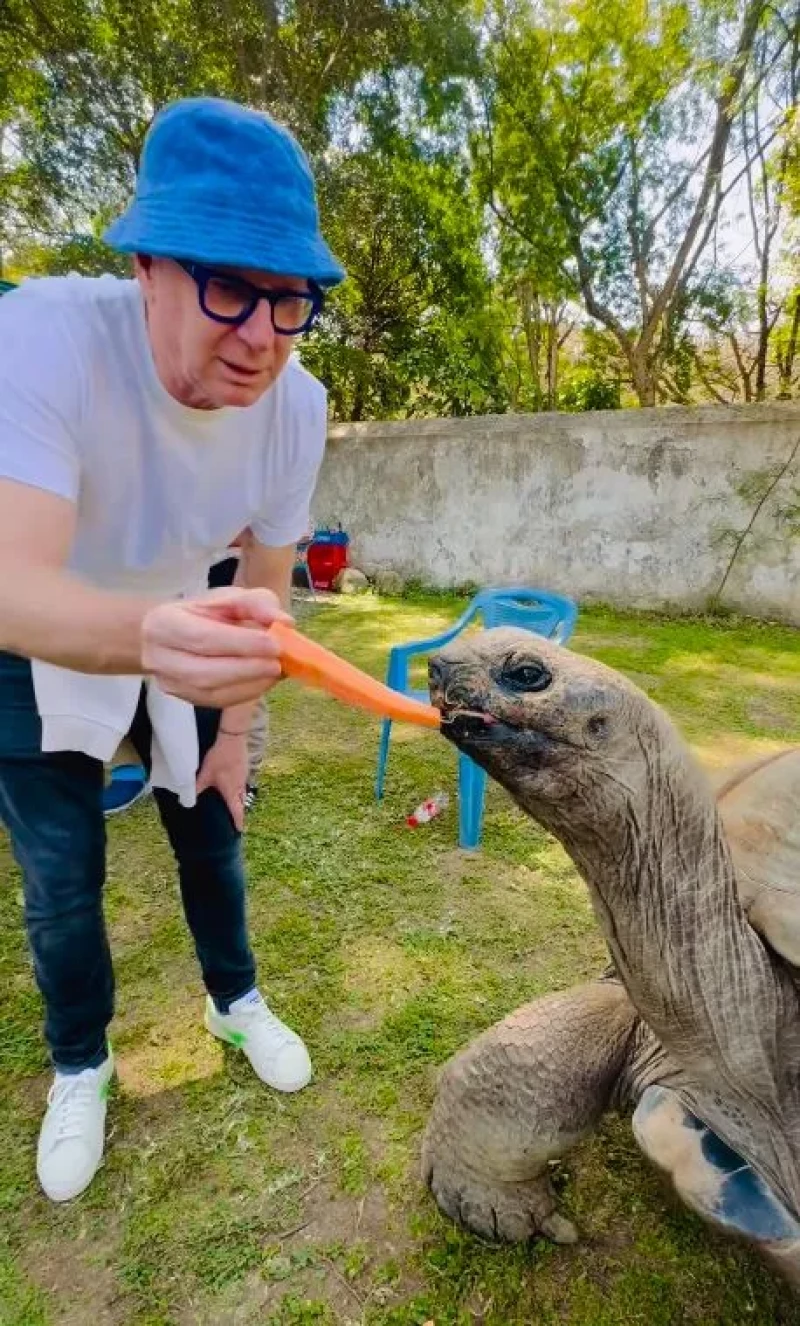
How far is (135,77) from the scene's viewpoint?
7309mm

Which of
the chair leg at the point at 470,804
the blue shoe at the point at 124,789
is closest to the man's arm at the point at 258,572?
the chair leg at the point at 470,804

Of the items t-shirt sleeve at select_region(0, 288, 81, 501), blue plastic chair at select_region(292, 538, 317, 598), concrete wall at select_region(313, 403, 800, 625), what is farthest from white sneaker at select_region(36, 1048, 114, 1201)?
concrete wall at select_region(313, 403, 800, 625)

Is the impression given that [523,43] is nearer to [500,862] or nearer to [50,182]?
[50,182]

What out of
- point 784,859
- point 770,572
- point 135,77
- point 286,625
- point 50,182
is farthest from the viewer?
point 50,182

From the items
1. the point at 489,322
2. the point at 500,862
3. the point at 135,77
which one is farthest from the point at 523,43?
the point at 500,862

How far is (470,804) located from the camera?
2191mm

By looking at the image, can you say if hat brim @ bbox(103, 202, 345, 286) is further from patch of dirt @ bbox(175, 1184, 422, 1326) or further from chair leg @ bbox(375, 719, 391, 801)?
chair leg @ bbox(375, 719, 391, 801)

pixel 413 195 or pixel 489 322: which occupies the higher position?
pixel 413 195

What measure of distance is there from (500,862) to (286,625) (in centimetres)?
159

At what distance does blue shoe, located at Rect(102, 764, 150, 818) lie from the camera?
2491 millimetres

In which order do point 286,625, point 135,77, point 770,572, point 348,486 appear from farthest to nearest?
1. point 135,77
2. point 348,486
3. point 770,572
4. point 286,625

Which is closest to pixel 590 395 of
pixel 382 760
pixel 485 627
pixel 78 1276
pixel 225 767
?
pixel 485 627

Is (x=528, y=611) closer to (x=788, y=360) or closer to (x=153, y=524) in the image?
(x=153, y=524)

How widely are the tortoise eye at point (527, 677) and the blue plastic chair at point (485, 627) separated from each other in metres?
1.15
